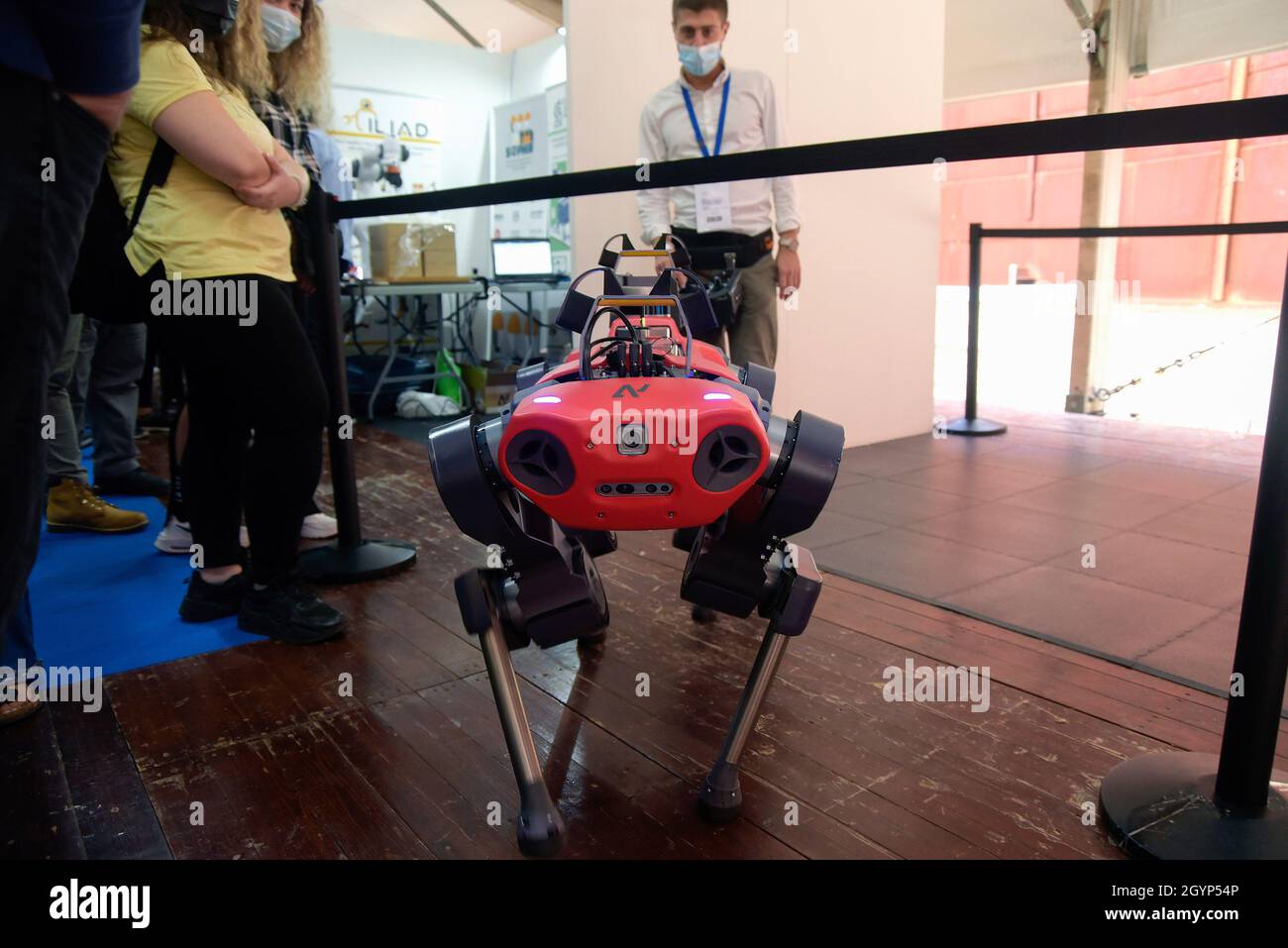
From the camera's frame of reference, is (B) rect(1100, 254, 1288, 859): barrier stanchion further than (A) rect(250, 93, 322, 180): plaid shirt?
No

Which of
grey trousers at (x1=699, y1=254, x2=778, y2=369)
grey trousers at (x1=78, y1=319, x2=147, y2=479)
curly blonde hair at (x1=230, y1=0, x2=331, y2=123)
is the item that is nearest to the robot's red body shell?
curly blonde hair at (x1=230, y1=0, x2=331, y2=123)

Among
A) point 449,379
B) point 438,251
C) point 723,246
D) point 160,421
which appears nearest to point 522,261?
point 438,251

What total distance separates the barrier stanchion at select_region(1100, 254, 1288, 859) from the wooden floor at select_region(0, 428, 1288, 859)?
0.08 m

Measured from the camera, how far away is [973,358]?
4.77m

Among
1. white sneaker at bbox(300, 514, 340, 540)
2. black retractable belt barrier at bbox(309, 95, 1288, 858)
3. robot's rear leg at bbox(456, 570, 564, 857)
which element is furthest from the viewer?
white sneaker at bbox(300, 514, 340, 540)

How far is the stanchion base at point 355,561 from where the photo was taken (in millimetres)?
2518

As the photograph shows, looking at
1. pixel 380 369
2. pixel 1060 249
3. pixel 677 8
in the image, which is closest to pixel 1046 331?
pixel 1060 249

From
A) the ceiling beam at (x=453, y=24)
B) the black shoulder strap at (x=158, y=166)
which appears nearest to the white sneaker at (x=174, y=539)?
the black shoulder strap at (x=158, y=166)

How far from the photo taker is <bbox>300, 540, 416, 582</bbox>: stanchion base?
8.26 feet

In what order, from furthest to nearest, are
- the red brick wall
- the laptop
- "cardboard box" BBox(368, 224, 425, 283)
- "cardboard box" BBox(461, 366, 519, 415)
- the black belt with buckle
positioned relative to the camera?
the red brick wall → the laptop → "cardboard box" BBox(461, 366, 519, 415) → "cardboard box" BBox(368, 224, 425, 283) → the black belt with buckle

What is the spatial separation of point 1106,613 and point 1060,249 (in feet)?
32.2

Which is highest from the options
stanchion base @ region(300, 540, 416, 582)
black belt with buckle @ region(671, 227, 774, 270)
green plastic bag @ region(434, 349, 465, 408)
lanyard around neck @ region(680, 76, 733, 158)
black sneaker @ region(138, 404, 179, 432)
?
lanyard around neck @ region(680, 76, 733, 158)

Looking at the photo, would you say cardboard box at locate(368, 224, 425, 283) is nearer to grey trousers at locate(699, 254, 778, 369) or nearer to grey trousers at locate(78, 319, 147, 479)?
grey trousers at locate(78, 319, 147, 479)

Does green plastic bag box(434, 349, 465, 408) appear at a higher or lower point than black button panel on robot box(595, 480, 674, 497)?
lower
